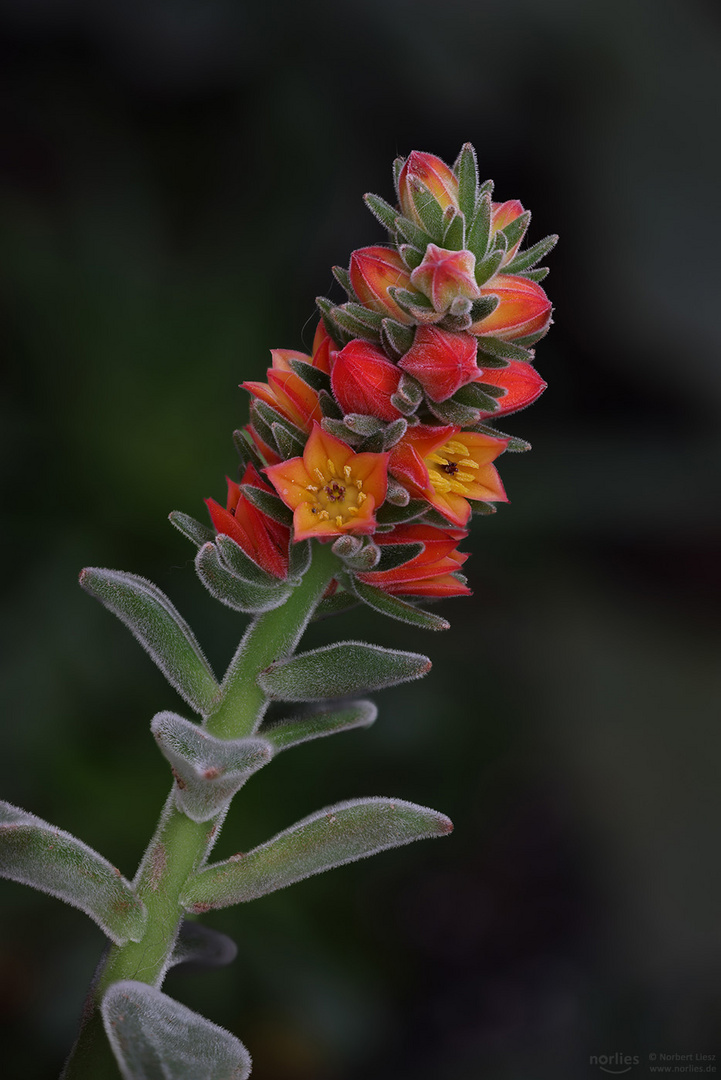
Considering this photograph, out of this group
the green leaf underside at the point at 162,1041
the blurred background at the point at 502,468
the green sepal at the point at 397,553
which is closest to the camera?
the green leaf underside at the point at 162,1041

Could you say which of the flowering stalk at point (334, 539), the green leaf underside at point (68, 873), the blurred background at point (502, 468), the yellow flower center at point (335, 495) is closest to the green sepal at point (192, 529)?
the flowering stalk at point (334, 539)

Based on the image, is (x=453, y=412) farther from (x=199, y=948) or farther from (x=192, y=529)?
(x=199, y=948)

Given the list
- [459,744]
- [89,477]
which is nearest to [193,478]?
[89,477]

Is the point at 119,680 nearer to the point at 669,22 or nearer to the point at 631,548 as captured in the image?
the point at 631,548

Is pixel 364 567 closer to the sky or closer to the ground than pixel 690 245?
closer to the ground

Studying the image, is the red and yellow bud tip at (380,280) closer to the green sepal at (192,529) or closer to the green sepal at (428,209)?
the green sepal at (428,209)

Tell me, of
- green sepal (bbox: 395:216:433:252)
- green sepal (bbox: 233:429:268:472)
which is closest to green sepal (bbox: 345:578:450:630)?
green sepal (bbox: 233:429:268:472)

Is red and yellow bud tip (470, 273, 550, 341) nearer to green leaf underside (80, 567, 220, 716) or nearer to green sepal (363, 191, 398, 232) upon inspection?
green sepal (363, 191, 398, 232)
